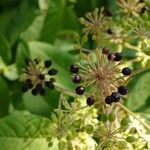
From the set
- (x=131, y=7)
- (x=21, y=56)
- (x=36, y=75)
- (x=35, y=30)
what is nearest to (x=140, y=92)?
(x=131, y=7)

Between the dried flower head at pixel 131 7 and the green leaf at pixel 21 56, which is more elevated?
the dried flower head at pixel 131 7

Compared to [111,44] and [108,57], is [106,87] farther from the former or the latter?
[111,44]

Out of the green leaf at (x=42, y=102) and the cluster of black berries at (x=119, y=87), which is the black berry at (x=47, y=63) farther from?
the cluster of black berries at (x=119, y=87)

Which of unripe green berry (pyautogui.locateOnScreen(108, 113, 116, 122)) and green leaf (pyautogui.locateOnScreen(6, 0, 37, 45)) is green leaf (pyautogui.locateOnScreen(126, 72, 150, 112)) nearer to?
unripe green berry (pyautogui.locateOnScreen(108, 113, 116, 122))

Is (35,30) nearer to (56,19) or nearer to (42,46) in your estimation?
(56,19)

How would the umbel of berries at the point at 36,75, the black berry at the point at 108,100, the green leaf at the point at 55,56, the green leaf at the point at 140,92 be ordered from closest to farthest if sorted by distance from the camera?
the black berry at the point at 108,100
the umbel of berries at the point at 36,75
the green leaf at the point at 140,92
the green leaf at the point at 55,56

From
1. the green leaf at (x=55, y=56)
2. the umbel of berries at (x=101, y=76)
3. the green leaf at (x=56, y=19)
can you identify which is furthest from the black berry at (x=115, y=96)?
the green leaf at (x=56, y=19)
